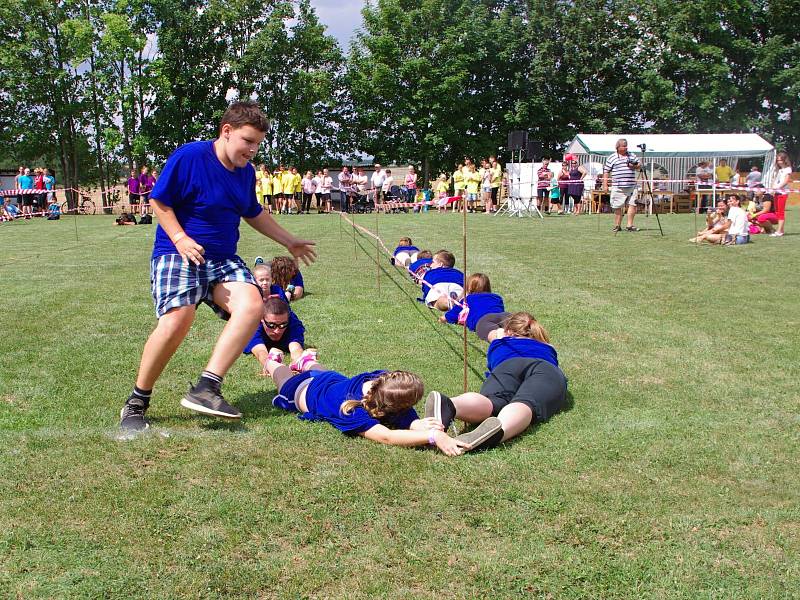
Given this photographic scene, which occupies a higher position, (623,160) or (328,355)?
(623,160)

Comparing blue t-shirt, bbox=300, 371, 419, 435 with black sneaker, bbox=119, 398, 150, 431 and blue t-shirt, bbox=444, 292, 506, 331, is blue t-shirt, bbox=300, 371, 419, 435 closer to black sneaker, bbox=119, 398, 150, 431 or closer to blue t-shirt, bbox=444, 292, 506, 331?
black sneaker, bbox=119, 398, 150, 431

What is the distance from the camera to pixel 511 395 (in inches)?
174

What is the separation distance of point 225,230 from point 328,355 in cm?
197

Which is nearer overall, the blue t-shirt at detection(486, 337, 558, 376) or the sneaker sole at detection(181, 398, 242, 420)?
the sneaker sole at detection(181, 398, 242, 420)

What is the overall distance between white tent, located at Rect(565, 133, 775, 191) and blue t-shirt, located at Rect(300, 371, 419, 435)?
25.5 meters

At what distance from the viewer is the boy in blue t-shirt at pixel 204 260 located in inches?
156

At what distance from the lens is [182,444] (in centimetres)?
392

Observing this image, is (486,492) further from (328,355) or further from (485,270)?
(485,270)

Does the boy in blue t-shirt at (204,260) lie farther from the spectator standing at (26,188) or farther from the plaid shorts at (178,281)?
the spectator standing at (26,188)

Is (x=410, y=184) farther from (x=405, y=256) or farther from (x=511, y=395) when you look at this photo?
(x=511, y=395)

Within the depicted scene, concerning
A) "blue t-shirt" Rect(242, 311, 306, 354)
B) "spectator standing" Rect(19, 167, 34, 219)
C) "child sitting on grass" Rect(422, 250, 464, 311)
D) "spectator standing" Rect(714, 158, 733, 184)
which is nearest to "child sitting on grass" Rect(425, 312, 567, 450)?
"blue t-shirt" Rect(242, 311, 306, 354)

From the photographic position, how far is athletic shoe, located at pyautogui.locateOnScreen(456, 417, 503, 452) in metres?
3.80

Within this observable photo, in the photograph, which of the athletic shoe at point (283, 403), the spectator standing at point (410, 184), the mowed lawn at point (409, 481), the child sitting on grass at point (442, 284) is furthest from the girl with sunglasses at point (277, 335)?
the spectator standing at point (410, 184)

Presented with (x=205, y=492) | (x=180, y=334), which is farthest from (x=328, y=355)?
(x=205, y=492)
